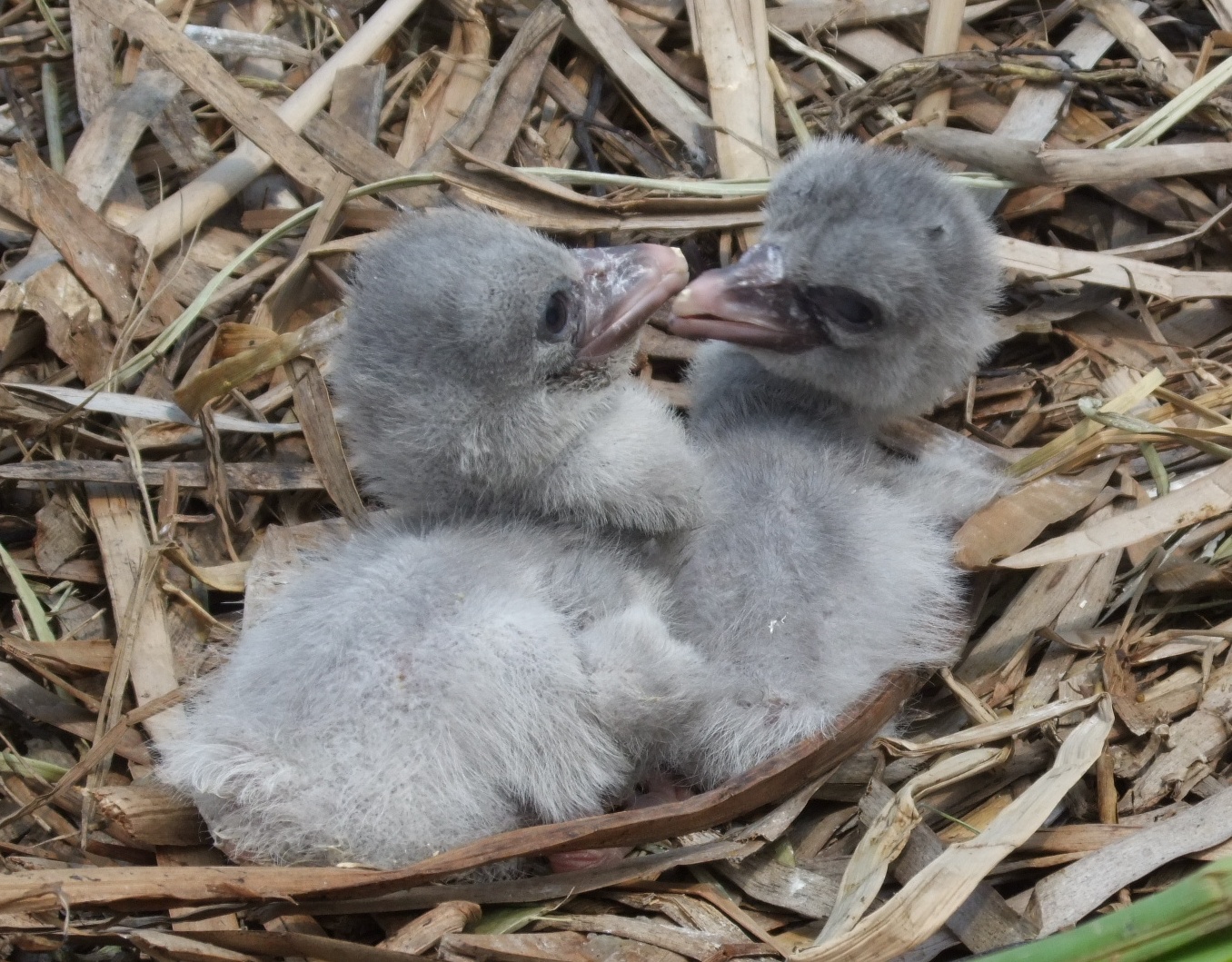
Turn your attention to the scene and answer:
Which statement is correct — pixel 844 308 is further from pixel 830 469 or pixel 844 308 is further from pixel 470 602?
pixel 470 602

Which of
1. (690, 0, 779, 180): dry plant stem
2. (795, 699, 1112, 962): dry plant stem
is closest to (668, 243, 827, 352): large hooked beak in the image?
(690, 0, 779, 180): dry plant stem

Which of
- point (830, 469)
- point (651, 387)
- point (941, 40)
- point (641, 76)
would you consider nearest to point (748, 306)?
point (830, 469)

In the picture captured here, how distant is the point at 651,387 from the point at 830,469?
0.52 metres

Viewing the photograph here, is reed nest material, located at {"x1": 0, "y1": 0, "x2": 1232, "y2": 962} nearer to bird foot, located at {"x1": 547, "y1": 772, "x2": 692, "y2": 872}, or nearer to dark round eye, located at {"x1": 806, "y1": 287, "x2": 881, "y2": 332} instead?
bird foot, located at {"x1": 547, "y1": 772, "x2": 692, "y2": 872}

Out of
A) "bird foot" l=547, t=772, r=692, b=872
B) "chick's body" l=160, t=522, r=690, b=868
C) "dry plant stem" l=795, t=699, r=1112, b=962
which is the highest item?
"chick's body" l=160, t=522, r=690, b=868

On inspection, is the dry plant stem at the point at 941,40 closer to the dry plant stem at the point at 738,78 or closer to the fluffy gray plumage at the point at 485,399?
the dry plant stem at the point at 738,78

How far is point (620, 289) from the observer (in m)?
1.92

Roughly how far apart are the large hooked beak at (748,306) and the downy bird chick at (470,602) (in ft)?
0.37

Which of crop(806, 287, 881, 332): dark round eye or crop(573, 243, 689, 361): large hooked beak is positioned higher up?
crop(573, 243, 689, 361): large hooked beak

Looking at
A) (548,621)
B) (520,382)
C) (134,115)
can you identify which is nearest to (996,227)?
(520,382)

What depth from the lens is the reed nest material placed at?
169 cm

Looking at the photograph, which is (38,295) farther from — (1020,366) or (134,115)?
(1020,366)

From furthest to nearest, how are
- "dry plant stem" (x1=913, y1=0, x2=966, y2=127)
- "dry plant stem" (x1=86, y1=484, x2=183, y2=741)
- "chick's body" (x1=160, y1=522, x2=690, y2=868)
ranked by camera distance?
1. "dry plant stem" (x1=913, y1=0, x2=966, y2=127)
2. "dry plant stem" (x1=86, y1=484, x2=183, y2=741)
3. "chick's body" (x1=160, y1=522, x2=690, y2=868)

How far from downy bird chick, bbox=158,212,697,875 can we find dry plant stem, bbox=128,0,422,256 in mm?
757
